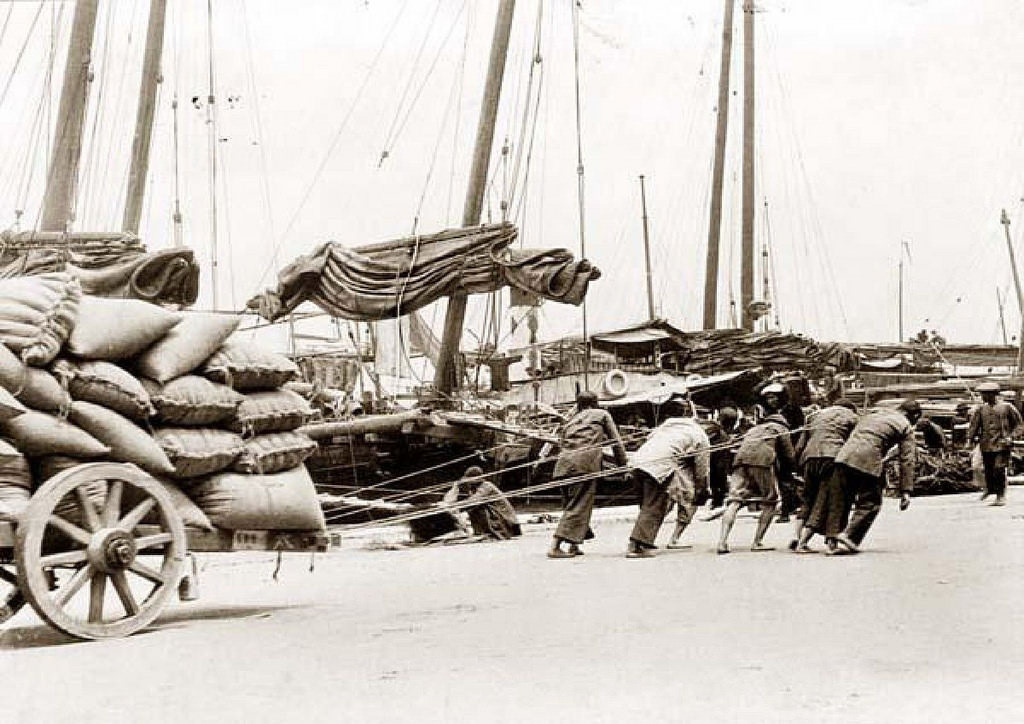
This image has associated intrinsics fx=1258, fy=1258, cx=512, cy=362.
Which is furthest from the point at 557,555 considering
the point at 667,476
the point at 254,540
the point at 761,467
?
the point at 254,540

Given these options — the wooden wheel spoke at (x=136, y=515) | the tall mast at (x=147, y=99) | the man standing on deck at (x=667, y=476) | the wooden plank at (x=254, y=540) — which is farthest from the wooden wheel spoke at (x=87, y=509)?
the tall mast at (x=147, y=99)

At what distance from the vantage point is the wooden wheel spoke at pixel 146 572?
6523mm

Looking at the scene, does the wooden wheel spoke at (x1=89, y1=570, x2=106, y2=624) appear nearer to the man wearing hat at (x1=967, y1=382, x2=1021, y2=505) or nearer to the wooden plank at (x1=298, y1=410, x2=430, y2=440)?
the wooden plank at (x1=298, y1=410, x2=430, y2=440)

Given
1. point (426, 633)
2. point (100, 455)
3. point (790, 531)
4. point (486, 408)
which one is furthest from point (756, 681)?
point (486, 408)

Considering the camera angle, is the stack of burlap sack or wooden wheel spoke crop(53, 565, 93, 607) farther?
the stack of burlap sack

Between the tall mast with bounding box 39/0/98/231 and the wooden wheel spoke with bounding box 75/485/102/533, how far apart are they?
36.9 feet

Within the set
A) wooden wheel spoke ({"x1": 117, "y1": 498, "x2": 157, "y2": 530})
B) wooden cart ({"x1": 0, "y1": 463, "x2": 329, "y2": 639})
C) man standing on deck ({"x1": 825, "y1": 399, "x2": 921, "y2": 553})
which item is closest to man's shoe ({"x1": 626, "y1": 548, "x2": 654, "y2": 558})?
man standing on deck ({"x1": 825, "y1": 399, "x2": 921, "y2": 553})

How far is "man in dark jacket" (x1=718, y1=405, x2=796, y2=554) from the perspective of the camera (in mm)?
11844

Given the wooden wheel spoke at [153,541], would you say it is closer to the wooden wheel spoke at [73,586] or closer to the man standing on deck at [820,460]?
the wooden wheel spoke at [73,586]

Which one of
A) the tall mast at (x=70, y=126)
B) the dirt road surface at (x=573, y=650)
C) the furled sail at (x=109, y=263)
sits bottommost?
the dirt road surface at (x=573, y=650)

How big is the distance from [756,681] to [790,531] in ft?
32.3

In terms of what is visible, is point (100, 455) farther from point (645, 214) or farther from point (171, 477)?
point (645, 214)

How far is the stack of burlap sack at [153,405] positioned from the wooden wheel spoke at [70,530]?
0.63 ft

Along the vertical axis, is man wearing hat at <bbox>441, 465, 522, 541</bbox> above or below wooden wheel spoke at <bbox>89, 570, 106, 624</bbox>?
below
